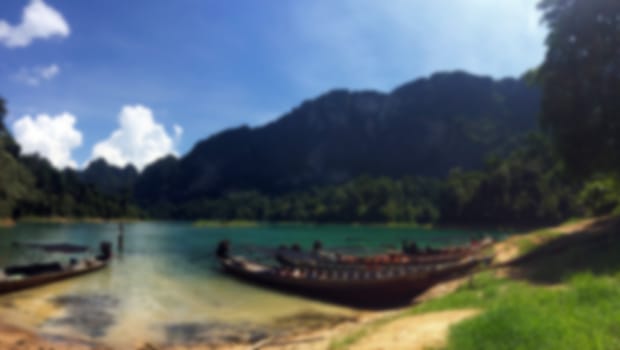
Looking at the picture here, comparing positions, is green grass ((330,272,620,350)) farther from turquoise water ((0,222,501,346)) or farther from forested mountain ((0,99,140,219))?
forested mountain ((0,99,140,219))

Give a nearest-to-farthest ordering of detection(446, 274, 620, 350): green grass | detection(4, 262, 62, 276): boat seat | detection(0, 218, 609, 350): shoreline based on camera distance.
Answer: detection(446, 274, 620, 350): green grass, detection(0, 218, 609, 350): shoreline, detection(4, 262, 62, 276): boat seat

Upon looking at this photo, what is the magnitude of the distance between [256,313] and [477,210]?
9352cm

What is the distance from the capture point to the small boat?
2153cm

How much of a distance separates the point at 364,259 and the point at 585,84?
1586cm

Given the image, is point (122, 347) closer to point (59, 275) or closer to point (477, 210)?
point (59, 275)

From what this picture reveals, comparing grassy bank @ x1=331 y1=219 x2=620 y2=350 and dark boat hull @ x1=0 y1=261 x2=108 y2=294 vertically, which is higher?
grassy bank @ x1=331 y1=219 x2=620 y2=350

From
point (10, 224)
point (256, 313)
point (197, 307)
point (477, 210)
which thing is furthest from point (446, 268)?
point (10, 224)

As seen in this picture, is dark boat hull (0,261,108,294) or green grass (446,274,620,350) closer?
green grass (446,274,620,350)

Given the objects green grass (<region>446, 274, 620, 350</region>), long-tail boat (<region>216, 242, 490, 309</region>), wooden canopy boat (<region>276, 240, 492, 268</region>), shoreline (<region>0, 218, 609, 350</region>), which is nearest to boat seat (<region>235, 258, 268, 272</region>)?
wooden canopy boat (<region>276, 240, 492, 268</region>)

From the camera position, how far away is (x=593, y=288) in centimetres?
797

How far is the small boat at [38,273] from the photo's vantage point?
21.5 metres

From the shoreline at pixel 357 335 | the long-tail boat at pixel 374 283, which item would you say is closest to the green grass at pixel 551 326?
the shoreline at pixel 357 335

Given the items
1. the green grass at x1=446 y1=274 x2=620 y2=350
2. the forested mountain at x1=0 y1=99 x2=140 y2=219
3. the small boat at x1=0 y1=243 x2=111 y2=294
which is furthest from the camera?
the forested mountain at x1=0 y1=99 x2=140 y2=219

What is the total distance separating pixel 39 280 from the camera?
919 inches
